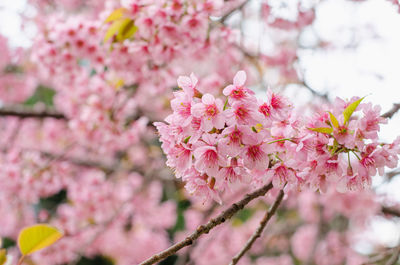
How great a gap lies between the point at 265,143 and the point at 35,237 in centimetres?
71

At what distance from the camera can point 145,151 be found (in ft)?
15.2

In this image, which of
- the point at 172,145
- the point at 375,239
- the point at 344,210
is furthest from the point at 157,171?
the point at 375,239

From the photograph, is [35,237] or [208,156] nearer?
[208,156]

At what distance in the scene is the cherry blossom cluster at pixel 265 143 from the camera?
0.84 meters

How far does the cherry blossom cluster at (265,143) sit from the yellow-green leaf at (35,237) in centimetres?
45

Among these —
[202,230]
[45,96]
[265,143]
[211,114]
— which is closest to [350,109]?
[265,143]

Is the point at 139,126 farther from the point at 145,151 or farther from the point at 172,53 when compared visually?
the point at 145,151

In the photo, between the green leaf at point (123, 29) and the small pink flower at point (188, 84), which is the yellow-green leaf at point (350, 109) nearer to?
the small pink flower at point (188, 84)

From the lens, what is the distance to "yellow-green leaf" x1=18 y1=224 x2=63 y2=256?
→ 108 centimetres

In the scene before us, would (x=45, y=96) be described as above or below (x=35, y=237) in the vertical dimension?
below

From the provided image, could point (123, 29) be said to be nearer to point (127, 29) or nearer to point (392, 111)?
point (127, 29)

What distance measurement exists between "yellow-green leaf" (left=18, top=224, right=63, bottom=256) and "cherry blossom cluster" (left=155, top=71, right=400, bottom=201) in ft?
1.48

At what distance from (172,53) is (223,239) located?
3.17m

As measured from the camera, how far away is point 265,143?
89cm
